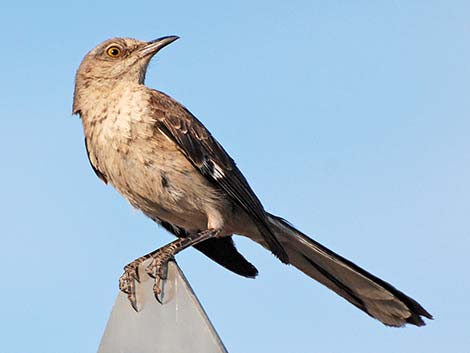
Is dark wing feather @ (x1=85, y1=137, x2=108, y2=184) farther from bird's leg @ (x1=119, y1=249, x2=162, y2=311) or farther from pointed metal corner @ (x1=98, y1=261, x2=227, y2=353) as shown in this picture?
pointed metal corner @ (x1=98, y1=261, x2=227, y2=353)

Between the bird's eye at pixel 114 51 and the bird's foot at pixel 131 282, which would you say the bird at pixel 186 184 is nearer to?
the bird's eye at pixel 114 51

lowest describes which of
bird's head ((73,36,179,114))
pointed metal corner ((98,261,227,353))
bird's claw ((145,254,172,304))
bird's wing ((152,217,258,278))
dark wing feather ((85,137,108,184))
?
pointed metal corner ((98,261,227,353))

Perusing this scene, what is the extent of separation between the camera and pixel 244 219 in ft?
19.9

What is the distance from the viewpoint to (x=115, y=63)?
20.9ft

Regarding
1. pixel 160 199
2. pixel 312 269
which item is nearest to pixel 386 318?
pixel 312 269

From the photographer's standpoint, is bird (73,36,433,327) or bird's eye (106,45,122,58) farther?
bird's eye (106,45,122,58)

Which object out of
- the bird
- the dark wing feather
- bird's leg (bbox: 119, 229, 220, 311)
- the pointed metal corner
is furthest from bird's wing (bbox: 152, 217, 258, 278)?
the pointed metal corner

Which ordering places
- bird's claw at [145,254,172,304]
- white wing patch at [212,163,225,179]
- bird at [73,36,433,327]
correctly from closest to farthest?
→ bird's claw at [145,254,172,304]
bird at [73,36,433,327]
white wing patch at [212,163,225,179]

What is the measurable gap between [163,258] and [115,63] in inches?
110

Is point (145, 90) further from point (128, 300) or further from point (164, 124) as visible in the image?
point (128, 300)

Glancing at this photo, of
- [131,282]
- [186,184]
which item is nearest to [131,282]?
[131,282]

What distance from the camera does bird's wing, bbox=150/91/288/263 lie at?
5727 millimetres

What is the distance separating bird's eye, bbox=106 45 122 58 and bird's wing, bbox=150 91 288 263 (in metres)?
0.63

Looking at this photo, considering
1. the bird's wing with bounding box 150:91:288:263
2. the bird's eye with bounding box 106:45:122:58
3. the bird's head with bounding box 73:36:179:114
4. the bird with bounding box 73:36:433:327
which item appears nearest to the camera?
the bird with bounding box 73:36:433:327
